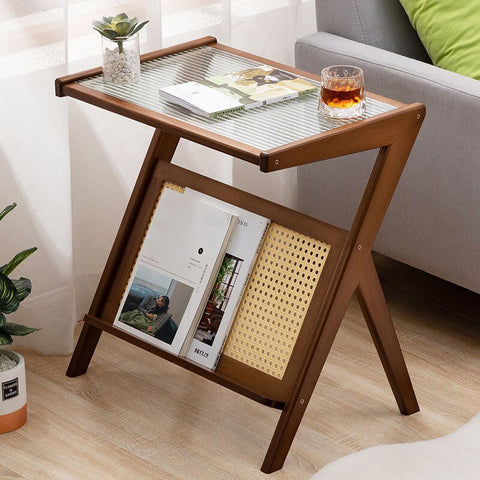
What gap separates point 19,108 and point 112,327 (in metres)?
0.47

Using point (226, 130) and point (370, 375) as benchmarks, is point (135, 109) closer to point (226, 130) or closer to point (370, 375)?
point (226, 130)

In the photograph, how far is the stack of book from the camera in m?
1.95

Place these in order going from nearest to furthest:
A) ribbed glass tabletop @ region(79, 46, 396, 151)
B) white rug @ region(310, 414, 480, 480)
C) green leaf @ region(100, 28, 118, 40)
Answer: white rug @ region(310, 414, 480, 480), ribbed glass tabletop @ region(79, 46, 396, 151), green leaf @ region(100, 28, 118, 40)

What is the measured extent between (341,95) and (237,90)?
0.66 feet

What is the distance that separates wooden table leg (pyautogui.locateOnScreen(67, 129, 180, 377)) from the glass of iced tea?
1.38 ft

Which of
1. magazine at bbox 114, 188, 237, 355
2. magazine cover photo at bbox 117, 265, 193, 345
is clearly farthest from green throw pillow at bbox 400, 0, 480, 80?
magazine cover photo at bbox 117, 265, 193, 345

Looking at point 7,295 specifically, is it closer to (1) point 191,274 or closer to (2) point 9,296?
(2) point 9,296

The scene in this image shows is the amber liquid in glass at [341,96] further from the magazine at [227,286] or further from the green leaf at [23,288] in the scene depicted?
the green leaf at [23,288]

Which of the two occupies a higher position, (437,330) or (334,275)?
(334,275)

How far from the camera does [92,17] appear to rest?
2.18 meters

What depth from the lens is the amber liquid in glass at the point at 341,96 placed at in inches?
68.1

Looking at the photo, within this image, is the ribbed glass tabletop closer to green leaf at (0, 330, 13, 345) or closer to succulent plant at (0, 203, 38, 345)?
succulent plant at (0, 203, 38, 345)

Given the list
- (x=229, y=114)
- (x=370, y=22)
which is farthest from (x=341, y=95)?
(x=370, y=22)

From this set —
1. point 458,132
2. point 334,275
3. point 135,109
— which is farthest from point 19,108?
point 458,132
